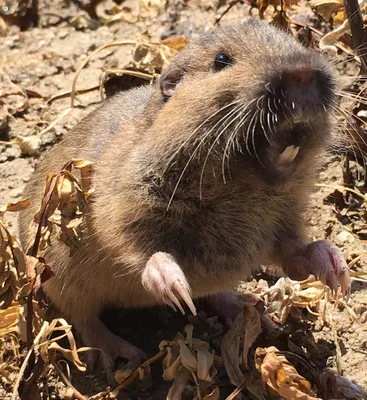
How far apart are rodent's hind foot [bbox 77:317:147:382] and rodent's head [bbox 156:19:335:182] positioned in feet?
3.68

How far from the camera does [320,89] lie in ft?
10.0

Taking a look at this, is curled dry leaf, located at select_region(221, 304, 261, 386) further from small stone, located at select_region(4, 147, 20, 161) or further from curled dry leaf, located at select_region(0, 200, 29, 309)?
small stone, located at select_region(4, 147, 20, 161)

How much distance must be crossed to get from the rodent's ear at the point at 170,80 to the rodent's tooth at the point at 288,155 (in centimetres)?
58

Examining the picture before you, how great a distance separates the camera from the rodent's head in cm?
300

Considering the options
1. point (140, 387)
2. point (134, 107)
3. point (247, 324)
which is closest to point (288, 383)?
point (247, 324)

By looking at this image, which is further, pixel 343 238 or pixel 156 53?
pixel 156 53

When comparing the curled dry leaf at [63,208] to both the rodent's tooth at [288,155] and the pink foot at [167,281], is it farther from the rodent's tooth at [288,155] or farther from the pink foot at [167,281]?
the rodent's tooth at [288,155]

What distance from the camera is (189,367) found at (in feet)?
11.4

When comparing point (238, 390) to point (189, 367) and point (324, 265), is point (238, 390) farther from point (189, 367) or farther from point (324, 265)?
point (324, 265)

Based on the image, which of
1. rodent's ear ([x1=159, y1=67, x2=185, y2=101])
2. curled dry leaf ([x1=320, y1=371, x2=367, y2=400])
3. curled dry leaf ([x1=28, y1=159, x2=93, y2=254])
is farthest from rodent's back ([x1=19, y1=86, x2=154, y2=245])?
curled dry leaf ([x1=320, y1=371, x2=367, y2=400])

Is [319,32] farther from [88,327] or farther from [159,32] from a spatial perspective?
[88,327]

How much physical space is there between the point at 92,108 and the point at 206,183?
2.33m

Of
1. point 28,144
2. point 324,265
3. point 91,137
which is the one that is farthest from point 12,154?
point 324,265

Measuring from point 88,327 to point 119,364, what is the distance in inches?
10.9
